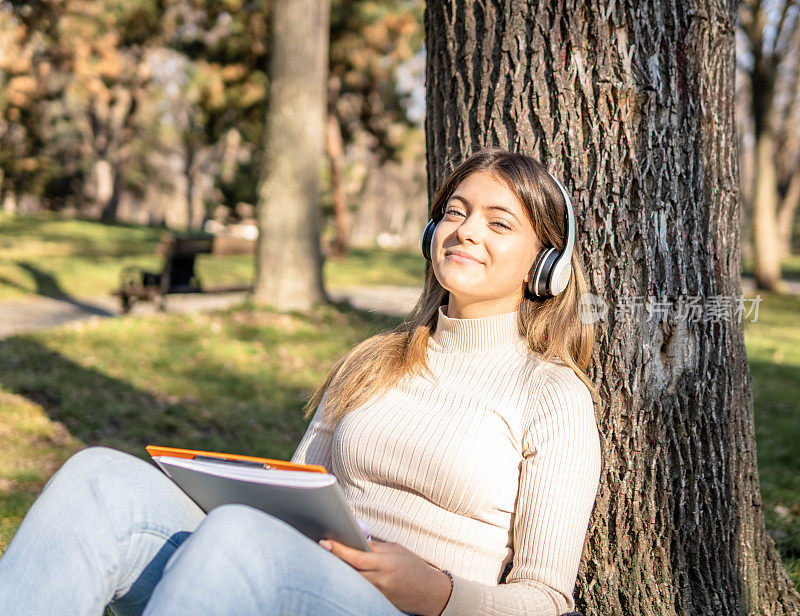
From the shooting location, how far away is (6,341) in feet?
24.3

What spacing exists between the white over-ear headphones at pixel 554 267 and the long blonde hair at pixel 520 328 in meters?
0.03

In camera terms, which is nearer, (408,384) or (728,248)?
(408,384)

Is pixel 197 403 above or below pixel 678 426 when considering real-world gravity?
below

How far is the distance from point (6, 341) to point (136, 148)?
34869 mm

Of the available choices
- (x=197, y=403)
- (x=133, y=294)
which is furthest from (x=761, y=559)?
(x=133, y=294)

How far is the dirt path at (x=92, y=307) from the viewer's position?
923 cm

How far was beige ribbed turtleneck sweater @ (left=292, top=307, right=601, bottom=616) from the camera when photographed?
1.97 metres

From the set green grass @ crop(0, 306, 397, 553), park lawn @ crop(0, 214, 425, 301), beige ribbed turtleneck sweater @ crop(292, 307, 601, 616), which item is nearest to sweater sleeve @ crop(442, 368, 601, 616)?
beige ribbed turtleneck sweater @ crop(292, 307, 601, 616)

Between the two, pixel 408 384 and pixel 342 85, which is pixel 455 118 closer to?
pixel 408 384

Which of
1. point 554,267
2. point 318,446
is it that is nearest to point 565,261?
point 554,267

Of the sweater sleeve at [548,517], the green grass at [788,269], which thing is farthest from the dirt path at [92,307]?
the green grass at [788,269]

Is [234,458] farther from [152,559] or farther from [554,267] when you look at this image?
[554,267]

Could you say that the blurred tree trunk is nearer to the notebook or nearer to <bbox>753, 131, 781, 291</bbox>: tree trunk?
<bbox>753, 131, 781, 291</bbox>: tree trunk

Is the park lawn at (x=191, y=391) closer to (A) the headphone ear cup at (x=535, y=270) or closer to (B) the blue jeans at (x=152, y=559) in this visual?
(A) the headphone ear cup at (x=535, y=270)
